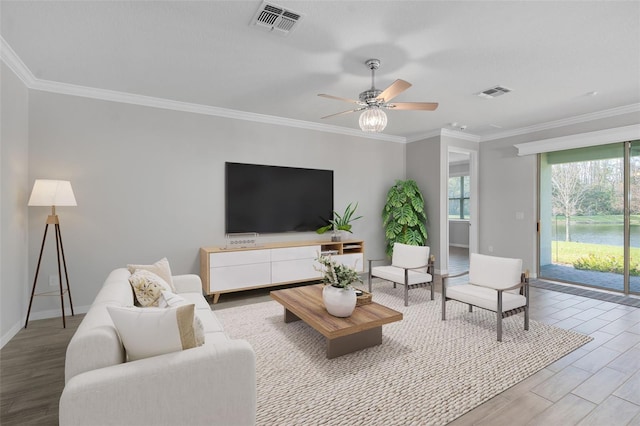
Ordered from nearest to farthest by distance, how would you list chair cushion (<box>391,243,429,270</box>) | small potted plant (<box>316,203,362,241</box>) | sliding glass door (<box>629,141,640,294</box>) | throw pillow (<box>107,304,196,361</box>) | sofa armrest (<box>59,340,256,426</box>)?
sofa armrest (<box>59,340,256,426</box>), throw pillow (<box>107,304,196,361</box>), chair cushion (<box>391,243,429,270</box>), sliding glass door (<box>629,141,640,294</box>), small potted plant (<box>316,203,362,241</box>)

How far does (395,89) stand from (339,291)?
1.83 meters

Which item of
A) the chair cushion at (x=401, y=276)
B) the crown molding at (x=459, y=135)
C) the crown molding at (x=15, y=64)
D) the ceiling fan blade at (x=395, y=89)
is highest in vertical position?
the crown molding at (x=459, y=135)

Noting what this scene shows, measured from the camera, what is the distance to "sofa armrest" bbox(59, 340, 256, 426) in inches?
54.0

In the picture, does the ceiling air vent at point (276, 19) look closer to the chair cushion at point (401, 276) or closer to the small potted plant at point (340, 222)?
the chair cushion at point (401, 276)

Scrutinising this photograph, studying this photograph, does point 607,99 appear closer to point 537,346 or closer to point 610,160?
point 610,160

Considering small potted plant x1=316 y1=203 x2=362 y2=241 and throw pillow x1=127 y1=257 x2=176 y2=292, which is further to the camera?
small potted plant x1=316 y1=203 x2=362 y2=241

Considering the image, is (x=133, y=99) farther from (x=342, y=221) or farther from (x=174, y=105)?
(x=342, y=221)

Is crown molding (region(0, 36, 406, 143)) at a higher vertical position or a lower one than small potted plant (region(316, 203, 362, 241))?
higher

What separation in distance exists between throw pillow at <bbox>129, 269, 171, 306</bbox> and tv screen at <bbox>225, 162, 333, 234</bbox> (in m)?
2.20

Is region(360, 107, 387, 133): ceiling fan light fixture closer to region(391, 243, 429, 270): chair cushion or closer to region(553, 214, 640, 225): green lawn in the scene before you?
region(391, 243, 429, 270): chair cushion

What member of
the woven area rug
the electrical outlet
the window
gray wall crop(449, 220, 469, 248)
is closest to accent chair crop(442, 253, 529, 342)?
the woven area rug

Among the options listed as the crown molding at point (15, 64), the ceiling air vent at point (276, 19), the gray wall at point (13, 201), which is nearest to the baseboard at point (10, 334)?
the gray wall at point (13, 201)

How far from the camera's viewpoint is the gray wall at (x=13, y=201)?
2.92 meters

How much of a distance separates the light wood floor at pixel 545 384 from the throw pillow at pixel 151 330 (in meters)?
0.97
